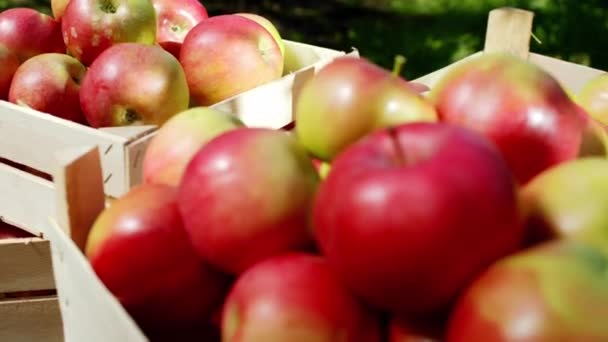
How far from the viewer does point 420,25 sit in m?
3.46

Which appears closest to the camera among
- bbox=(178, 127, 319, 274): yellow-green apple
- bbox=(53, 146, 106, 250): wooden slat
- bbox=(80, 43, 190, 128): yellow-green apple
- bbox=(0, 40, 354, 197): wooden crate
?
bbox=(178, 127, 319, 274): yellow-green apple

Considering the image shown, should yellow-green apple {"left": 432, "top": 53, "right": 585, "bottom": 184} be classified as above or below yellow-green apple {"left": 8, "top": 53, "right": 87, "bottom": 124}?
above

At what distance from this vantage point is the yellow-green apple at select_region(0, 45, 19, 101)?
53.7 inches

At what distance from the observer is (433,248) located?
1.87ft

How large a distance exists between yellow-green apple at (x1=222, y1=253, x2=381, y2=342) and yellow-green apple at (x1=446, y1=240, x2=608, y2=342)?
0.25 feet

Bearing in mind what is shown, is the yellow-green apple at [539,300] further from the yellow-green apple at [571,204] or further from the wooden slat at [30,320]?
the wooden slat at [30,320]

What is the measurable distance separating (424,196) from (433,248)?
0.13ft

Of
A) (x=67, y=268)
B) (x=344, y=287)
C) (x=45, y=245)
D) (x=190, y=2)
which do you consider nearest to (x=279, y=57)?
(x=190, y=2)

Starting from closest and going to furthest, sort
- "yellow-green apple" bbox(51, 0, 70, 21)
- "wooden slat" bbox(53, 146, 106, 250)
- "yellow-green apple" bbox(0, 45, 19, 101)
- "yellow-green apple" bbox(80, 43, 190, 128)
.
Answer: "wooden slat" bbox(53, 146, 106, 250)
"yellow-green apple" bbox(80, 43, 190, 128)
"yellow-green apple" bbox(0, 45, 19, 101)
"yellow-green apple" bbox(51, 0, 70, 21)

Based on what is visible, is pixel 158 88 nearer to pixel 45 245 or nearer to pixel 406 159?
pixel 45 245

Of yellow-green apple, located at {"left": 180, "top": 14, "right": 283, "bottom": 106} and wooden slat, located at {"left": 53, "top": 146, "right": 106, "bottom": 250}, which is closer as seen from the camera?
wooden slat, located at {"left": 53, "top": 146, "right": 106, "bottom": 250}

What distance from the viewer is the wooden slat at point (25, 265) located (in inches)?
52.4

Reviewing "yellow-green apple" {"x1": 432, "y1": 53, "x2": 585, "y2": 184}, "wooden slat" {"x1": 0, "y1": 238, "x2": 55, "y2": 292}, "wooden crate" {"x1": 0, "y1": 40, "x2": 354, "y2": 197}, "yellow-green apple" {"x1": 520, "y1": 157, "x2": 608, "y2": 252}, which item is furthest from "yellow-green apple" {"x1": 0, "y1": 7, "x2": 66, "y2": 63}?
"yellow-green apple" {"x1": 520, "y1": 157, "x2": 608, "y2": 252}

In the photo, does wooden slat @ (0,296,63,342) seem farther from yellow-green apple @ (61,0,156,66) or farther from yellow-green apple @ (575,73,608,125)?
yellow-green apple @ (575,73,608,125)
